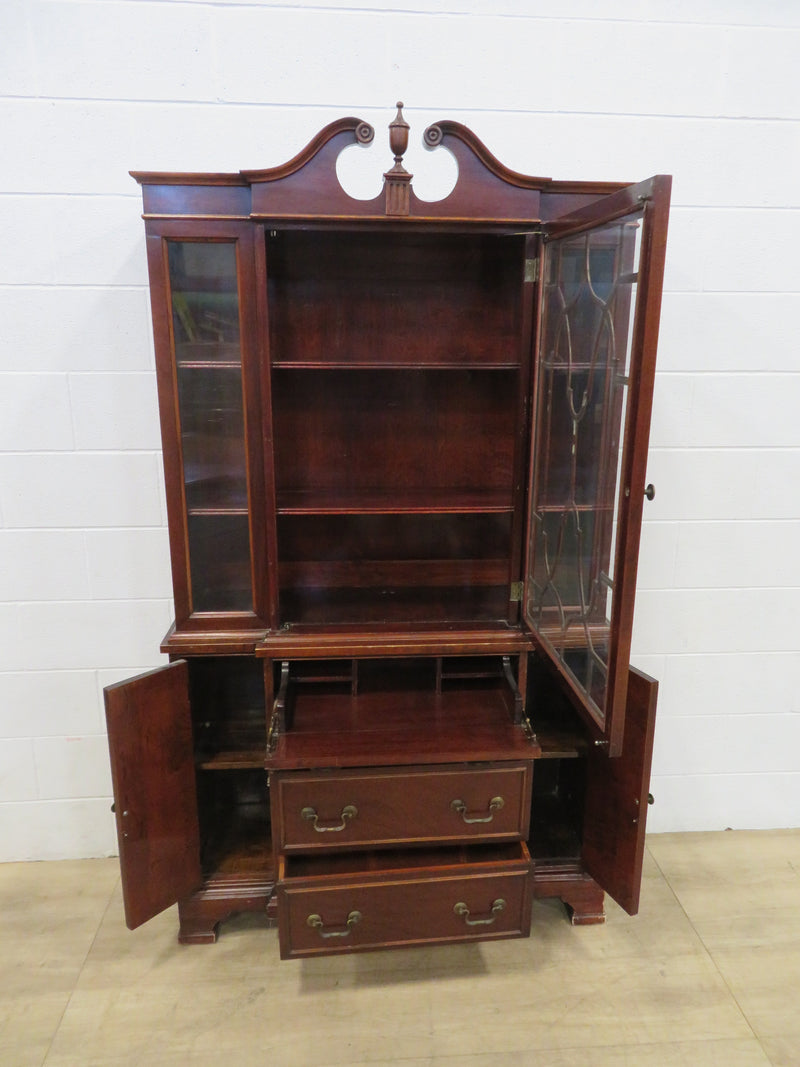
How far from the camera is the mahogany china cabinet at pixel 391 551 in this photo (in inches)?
59.5

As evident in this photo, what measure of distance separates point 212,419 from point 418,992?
4.81 feet

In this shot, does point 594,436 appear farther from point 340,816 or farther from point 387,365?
point 340,816

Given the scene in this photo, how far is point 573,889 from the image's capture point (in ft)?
6.27

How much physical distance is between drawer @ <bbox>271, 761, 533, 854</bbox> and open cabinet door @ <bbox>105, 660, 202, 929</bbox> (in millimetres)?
307

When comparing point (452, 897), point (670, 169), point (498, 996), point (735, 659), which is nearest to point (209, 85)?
point (670, 169)

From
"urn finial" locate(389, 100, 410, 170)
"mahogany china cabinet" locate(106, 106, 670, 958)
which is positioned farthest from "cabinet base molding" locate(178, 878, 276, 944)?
"urn finial" locate(389, 100, 410, 170)

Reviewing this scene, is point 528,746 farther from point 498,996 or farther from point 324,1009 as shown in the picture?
point 324,1009

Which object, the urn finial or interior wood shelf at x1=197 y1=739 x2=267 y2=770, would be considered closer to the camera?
the urn finial

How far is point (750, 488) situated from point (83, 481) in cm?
190

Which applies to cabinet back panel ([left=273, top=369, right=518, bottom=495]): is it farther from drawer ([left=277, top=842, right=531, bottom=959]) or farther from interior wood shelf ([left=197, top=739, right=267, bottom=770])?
drawer ([left=277, top=842, right=531, bottom=959])

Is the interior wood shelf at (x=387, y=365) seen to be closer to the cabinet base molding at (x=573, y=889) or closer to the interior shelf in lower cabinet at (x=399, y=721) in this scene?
the interior shelf in lower cabinet at (x=399, y=721)

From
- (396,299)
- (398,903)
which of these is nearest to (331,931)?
(398,903)

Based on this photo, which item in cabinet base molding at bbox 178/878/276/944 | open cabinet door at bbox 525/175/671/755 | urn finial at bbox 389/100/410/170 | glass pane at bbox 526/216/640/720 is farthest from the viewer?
cabinet base molding at bbox 178/878/276/944

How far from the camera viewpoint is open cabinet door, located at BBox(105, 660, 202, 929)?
62.3 inches
